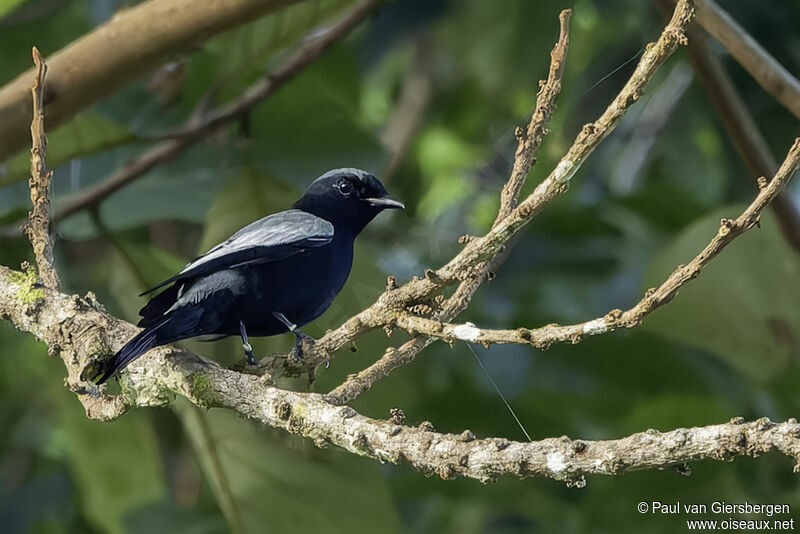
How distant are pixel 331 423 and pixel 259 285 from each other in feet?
1.04

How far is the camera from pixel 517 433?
9.47 ft

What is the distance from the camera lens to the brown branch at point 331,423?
3.19 ft

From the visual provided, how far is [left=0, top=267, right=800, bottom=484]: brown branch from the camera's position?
972 mm

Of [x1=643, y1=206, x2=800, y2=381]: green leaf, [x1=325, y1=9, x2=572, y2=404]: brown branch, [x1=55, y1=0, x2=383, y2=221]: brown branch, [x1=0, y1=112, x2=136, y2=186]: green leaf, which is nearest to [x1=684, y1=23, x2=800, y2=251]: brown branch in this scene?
[x1=643, y1=206, x2=800, y2=381]: green leaf

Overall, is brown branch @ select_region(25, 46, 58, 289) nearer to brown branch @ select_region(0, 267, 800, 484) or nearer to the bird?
brown branch @ select_region(0, 267, 800, 484)

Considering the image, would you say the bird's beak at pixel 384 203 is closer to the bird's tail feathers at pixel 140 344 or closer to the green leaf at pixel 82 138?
the bird's tail feathers at pixel 140 344

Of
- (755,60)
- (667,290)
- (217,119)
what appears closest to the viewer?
(667,290)

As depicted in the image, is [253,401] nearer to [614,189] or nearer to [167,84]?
[167,84]

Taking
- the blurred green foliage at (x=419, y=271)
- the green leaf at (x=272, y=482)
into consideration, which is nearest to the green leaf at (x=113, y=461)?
the blurred green foliage at (x=419, y=271)

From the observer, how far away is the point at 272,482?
1973mm

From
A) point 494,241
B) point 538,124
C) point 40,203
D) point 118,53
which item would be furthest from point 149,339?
point 118,53

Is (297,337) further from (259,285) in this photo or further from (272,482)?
(272,482)

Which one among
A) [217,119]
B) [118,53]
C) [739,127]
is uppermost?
[739,127]

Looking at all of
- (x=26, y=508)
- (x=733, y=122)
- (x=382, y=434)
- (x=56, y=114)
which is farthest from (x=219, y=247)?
(x=26, y=508)
